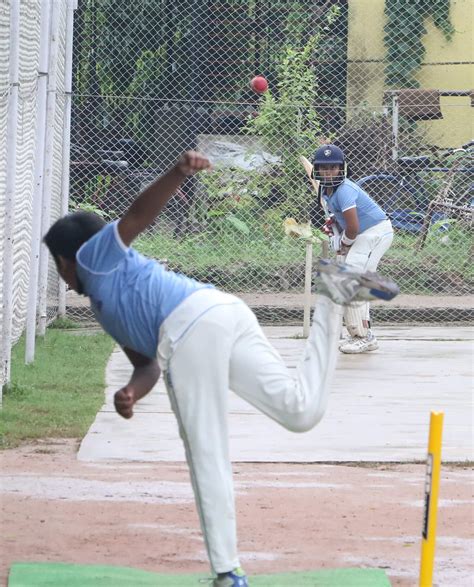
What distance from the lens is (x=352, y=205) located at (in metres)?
11.7

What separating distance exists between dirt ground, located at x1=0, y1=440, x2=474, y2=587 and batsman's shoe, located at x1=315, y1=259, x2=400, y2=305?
1215mm

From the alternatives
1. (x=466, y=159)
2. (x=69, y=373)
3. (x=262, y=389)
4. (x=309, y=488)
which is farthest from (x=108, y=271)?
(x=466, y=159)

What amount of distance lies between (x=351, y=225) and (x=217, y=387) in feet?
24.0

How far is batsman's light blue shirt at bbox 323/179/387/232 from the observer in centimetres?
1172

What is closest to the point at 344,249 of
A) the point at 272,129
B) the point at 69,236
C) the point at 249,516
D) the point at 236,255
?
the point at 236,255

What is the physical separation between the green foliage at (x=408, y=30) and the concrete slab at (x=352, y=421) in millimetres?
7682

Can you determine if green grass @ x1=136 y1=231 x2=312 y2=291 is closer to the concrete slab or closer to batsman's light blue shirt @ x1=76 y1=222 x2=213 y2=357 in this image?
the concrete slab

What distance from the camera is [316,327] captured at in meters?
4.98

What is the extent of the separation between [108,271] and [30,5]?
279 inches

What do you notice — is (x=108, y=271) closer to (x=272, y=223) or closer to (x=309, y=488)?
(x=309, y=488)

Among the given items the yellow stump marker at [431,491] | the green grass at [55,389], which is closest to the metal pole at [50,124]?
the green grass at [55,389]

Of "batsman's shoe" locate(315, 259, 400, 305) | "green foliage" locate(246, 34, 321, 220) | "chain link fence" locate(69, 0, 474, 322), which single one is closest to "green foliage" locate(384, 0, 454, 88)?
"chain link fence" locate(69, 0, 474, 322)

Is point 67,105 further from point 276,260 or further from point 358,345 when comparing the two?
point 358,345

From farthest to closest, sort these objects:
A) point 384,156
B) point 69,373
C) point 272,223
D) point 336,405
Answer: point 384,156, point 272,223, point 69,373, point 336,405
